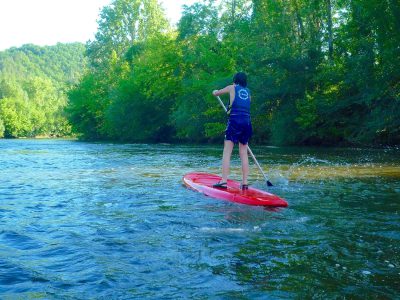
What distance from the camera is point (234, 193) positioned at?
7.78 metres

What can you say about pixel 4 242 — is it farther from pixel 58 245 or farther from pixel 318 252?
pixel 318 252

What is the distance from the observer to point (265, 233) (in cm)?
532

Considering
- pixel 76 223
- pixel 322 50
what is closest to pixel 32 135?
pixel 322 50

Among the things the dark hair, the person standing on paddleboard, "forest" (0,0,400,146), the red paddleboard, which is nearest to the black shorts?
the person standing on paddleboard

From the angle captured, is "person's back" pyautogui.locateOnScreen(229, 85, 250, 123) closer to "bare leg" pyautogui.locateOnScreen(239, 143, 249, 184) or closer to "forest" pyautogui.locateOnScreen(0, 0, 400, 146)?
"bare leg" pyautogui.locateOnScreen(239, 143, 249, 184)

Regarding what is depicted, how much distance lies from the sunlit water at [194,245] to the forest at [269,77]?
15.1m

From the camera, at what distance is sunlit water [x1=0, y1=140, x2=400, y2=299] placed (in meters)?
3.54

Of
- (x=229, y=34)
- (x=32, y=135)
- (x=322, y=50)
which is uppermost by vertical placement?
(x=229, y=34)

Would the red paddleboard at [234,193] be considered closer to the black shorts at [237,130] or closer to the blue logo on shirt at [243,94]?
the black shorts at [237,130]

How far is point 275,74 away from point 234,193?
22.3m

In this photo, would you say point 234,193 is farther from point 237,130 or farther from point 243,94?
point 243,94

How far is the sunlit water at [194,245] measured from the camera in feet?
11.6

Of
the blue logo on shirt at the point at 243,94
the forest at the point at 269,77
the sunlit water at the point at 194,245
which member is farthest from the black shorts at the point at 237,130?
the forest at the point at 269,77

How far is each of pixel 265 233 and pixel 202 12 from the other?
127ft
